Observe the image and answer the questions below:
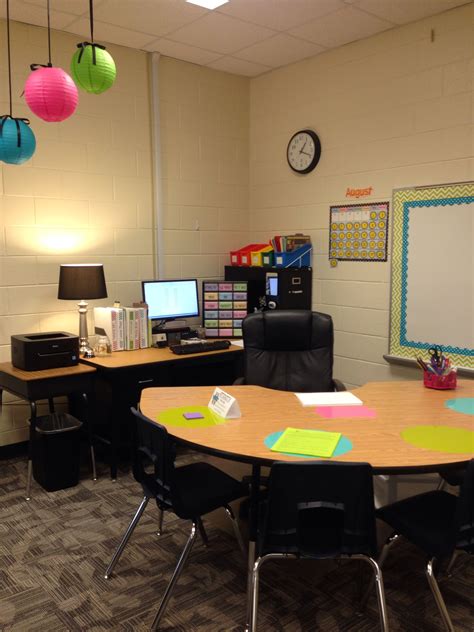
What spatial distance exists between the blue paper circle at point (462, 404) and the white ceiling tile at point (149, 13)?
9.36 ft

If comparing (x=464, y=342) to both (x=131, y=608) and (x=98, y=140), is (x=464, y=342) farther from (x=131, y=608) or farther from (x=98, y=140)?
(x=98, y=140)

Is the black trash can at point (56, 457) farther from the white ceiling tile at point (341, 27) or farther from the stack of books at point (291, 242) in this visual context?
the white ceiling tile at point (341, 27)

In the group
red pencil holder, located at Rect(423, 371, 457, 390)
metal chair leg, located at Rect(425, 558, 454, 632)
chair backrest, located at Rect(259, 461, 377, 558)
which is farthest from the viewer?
red pencil holder, located at Rect(423, 371, 457, 390)

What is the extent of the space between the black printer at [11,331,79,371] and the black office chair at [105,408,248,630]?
4.70 feet

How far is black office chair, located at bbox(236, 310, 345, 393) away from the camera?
354 centimetres

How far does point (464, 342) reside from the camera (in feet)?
12.7

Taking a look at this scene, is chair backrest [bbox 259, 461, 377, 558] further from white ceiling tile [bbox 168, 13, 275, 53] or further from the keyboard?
white ceiling tile [bbox 168, 13, 275, 53]

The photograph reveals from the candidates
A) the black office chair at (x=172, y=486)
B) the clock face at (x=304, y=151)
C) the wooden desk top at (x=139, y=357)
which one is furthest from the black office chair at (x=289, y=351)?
the clock face at (x=304, y=151)

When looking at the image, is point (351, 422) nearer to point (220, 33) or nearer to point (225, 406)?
point (225, 406)

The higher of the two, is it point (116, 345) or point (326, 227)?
point (326, 227)

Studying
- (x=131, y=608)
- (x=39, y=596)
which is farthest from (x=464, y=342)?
(x=39, y=596)

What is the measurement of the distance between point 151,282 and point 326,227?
1.48 meters

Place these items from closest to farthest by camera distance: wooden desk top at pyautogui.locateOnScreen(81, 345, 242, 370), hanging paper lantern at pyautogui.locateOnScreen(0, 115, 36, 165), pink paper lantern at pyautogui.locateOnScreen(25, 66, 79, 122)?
pink paper lantern at pyautogui.locateOnScreen(25, 66, 79, 122) → hanging paper lantern at pyautogui.locateOnScreen(0, 115, 36, 165) → wooden desk top at pyautogui.locateOnScreen(81, 345, 242, 370)

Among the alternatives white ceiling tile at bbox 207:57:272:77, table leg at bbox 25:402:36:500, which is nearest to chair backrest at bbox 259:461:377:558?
table leg at bbox 25:402:36:500
